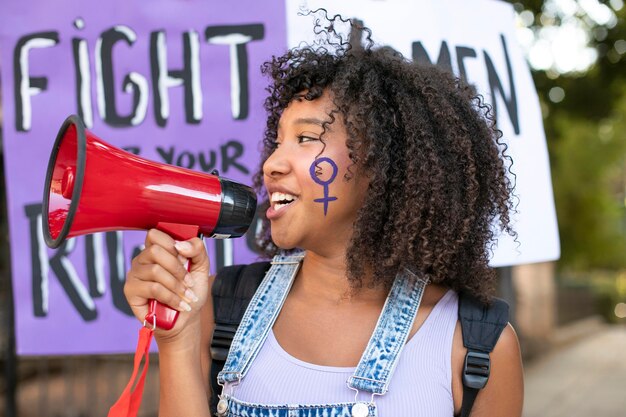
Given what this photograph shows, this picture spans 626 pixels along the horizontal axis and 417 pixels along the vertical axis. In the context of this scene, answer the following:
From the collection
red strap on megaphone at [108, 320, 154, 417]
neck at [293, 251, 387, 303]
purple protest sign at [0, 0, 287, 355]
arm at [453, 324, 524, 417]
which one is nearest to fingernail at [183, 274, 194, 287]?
red strap on megaphone at [108, 320, 154, 417]

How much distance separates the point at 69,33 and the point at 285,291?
55.4 inches

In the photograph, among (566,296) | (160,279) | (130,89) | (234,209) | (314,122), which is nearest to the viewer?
(160,279)

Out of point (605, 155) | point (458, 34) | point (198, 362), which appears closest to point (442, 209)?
point (198, 362)

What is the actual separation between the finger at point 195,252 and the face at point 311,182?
0.64 feet

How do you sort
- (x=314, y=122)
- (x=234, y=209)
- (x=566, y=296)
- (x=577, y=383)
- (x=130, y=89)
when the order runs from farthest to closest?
(x=566, y=296), (x=577, y=383), (x=130, y=89), (x=314, y=122), (x=234, y=209)

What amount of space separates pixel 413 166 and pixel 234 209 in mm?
415

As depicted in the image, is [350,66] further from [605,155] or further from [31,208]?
[605,155]

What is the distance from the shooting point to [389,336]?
5.72 feet

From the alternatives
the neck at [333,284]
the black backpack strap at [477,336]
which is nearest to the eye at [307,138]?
the neck at [333,284]

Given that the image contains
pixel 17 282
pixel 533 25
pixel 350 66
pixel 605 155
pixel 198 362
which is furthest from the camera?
pixel 605 155

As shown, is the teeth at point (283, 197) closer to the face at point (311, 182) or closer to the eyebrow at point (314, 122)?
the face at point (311, 182)

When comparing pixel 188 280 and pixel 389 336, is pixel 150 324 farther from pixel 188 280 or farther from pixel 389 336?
pixel 389 336

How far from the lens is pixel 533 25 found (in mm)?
5020

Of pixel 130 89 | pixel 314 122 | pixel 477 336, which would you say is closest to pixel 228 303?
pixel 314 122
